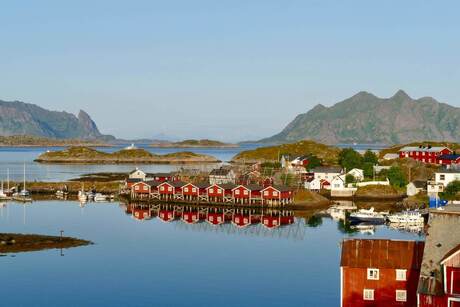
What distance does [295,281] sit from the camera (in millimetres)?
44625

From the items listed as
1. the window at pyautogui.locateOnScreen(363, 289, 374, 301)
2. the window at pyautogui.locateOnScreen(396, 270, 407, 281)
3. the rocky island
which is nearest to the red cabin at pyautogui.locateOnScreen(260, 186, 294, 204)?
the rocky island

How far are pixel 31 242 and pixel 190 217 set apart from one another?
25405 mm

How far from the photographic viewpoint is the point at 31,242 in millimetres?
55750

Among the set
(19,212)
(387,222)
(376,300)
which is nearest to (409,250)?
(376,300)

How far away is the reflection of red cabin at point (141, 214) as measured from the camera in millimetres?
78375

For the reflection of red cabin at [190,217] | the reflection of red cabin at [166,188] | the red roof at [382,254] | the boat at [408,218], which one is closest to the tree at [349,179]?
the reflection of red cabin at [166,188]

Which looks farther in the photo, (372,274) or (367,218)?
(367,218)

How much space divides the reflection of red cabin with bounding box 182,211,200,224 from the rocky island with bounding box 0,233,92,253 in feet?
60.6

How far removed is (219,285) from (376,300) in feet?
47.0

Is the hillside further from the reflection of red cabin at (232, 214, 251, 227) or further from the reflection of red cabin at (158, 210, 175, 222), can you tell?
the reflection of red cabin at (232, 214, 251, 227)

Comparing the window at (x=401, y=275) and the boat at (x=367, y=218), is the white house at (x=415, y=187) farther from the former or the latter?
the window at (x=401, y=275)

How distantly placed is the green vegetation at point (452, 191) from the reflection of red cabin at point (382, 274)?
58.0 metres

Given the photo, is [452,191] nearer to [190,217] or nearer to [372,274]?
[190,217]

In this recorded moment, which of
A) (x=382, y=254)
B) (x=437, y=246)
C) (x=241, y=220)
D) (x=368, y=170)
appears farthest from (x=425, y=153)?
(x=437, y=246)
